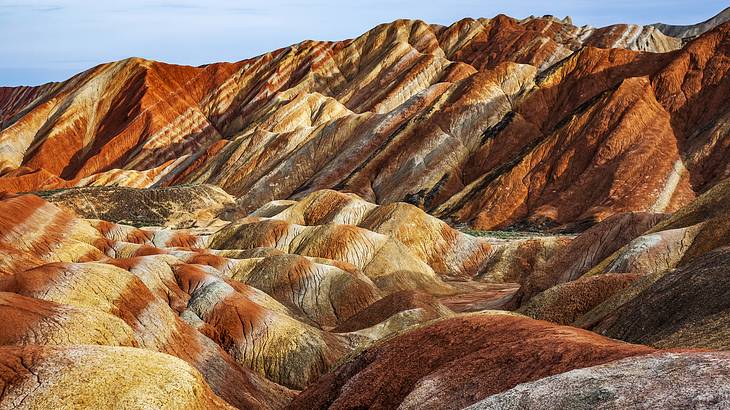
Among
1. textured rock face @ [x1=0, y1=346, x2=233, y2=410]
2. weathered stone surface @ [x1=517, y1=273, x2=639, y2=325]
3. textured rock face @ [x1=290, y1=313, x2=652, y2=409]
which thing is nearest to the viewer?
textured rock face @ [x1=290, y1=313, x2=652, y2=409]

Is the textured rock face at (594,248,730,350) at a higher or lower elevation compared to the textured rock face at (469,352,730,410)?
lower

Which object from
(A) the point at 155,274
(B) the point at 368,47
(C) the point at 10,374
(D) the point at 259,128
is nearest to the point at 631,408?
(C) the point at 10,374

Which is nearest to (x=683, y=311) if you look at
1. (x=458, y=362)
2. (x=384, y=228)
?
(x=458, y=362)

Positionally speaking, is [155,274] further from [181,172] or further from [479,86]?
[181,172]

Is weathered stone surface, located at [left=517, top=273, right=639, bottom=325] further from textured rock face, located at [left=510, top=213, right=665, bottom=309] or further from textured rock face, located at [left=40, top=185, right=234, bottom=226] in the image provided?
textured rock face, located at [left=40, top=185, right=234, bottom=226]

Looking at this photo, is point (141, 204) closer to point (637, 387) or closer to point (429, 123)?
point (429, 123)

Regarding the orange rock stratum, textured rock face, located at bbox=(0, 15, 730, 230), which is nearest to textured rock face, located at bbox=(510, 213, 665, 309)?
the orange rock stratum
